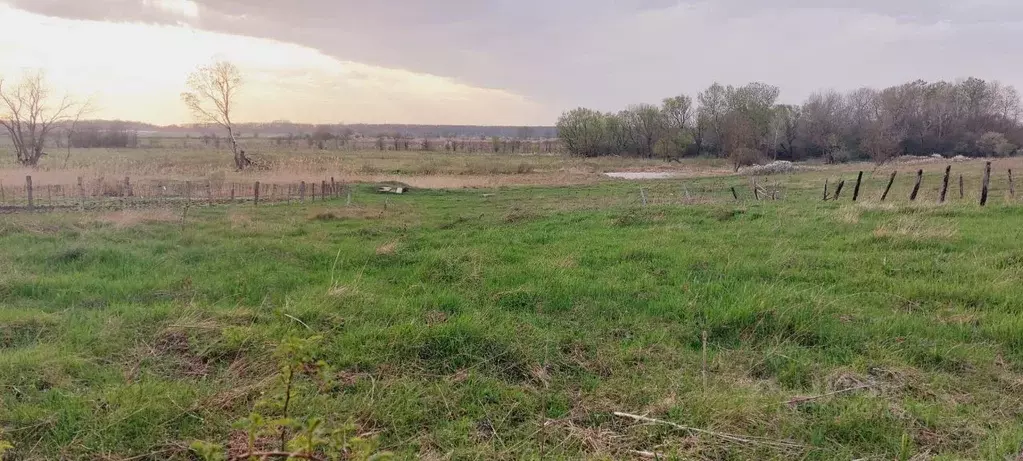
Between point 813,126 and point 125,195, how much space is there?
7704cm

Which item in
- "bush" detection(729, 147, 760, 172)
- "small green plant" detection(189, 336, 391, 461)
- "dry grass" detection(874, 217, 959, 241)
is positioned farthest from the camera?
"bush" detection(729, 147, 760, 172)

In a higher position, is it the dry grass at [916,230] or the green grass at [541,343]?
the dry grass at [916,230]

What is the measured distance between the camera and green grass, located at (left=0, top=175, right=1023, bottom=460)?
3.58 metres

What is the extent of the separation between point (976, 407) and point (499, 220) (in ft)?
37.5

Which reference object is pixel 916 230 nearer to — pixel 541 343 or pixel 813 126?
pixel 541 343

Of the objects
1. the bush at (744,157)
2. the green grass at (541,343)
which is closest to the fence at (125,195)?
the green grass at (541,343)

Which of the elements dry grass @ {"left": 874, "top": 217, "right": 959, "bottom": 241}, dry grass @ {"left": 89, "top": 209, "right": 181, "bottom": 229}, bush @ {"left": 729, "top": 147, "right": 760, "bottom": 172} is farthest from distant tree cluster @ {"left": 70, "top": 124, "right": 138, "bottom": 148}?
dry grass @ {"left": 874, "top": 217, "right": 959, "bottom": 241}

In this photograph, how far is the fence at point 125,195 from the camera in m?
17.2

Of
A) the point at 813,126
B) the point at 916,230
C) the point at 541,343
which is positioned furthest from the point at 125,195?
the point at 813,126

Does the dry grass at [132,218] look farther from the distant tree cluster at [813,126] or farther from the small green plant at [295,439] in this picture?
the distant tree cluster at [813,126]

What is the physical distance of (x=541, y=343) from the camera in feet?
16.3

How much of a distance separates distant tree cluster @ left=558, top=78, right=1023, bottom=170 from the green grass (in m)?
54.3

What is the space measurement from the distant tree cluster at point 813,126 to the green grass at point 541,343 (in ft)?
178

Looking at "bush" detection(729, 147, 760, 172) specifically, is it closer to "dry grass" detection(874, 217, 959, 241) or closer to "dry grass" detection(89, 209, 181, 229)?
"dry grass" detection(874, 217, 959, 241)
